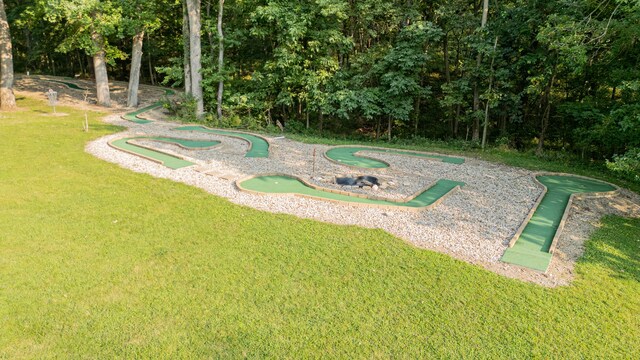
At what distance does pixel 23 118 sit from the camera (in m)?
14.1

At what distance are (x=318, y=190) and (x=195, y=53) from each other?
11.0 meters

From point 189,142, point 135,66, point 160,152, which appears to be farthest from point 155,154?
point 135,66

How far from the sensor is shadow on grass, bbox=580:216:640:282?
17.0 feet

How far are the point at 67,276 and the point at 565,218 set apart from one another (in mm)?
7647

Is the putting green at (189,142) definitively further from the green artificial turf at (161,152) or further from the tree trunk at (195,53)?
the tree trunk at (195,53)

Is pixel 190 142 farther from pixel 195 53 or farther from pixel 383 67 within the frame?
pixel 383 67

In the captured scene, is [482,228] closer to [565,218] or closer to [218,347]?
[565,218]

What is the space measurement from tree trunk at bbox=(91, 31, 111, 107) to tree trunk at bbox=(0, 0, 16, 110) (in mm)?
3025

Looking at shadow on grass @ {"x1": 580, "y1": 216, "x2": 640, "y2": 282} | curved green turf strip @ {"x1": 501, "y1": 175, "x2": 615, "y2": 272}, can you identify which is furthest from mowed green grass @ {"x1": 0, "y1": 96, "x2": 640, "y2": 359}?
curved green turf strip @ {"x1": 501, "y1": 175, "x2": 615, "y2": 272}

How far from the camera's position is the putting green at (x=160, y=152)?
9.43m

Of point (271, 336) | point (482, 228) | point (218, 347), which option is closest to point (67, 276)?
point (218, 347)

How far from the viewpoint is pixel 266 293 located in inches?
172

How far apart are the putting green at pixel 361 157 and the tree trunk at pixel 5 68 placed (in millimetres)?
13971

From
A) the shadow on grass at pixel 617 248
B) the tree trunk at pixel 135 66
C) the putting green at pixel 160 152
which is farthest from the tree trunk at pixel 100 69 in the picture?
the shadow on grass at pixel 617 248
